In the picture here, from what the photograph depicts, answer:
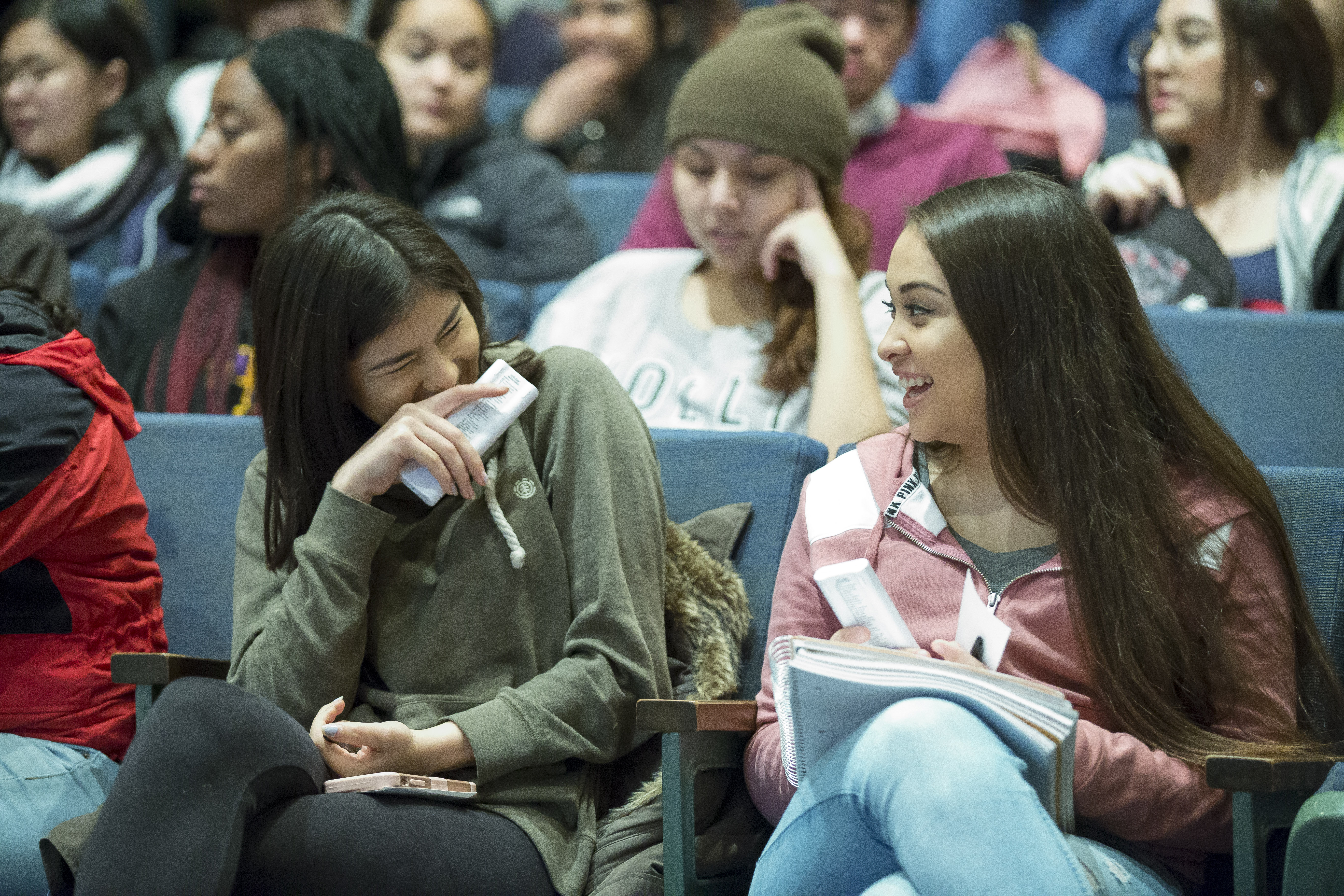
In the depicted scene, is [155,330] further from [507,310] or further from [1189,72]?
[1189,72]

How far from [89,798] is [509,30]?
3.73 meters

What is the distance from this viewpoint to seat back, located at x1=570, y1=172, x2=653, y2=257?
3543mm

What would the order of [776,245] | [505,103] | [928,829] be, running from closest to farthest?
[928,829] → [776,245] → [505,103]

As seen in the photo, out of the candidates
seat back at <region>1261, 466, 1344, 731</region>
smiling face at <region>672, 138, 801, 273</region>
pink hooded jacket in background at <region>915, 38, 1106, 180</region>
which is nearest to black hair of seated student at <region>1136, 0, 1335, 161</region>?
pink hooded jacket in background at <region>915, 38, 1106, 180</region>

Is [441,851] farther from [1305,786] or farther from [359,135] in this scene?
[359,135]

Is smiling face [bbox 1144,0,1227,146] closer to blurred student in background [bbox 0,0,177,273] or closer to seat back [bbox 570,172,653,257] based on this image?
seat back [bbox 570,172,653,257]

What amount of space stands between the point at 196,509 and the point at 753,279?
3.60 feet

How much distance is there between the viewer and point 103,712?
5.65 feet

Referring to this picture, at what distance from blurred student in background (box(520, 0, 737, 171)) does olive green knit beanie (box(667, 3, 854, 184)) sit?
4.54 ft

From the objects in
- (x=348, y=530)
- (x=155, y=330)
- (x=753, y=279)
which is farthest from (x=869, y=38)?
(x=348, y=530)

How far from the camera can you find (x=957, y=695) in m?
1.23

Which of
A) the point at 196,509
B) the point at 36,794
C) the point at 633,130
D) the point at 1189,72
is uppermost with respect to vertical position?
the point at 1189,72

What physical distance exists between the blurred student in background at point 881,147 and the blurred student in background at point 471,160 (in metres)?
0.28

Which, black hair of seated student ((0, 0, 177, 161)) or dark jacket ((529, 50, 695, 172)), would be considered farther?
dark jacket ((529, 50, 695, 172))
